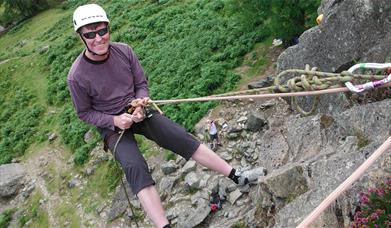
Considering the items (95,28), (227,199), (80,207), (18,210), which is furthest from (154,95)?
(95,28)

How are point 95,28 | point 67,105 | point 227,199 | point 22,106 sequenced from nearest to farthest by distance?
1. point 95,28
2. point 227,199
3. point 67,105
4. point 22,106

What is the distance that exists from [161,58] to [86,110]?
9.43m

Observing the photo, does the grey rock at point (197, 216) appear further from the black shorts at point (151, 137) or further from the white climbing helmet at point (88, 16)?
the white climbing helmet at point (88, 16)

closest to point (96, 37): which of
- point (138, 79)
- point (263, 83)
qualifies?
point (138, 79)

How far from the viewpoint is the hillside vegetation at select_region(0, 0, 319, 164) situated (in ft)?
34.7

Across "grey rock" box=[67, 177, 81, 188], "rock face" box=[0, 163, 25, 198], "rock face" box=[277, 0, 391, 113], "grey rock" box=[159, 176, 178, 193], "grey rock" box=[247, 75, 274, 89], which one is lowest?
"rock face" box=[0, 163, 25, 198]

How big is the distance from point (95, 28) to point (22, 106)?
14.3 metres

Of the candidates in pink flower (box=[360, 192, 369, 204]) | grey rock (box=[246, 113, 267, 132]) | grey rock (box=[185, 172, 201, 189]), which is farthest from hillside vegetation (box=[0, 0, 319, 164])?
pink flower (box=[360, 192, 369, 204])

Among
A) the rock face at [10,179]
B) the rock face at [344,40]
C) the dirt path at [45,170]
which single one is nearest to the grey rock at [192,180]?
the rock face at [344,40]

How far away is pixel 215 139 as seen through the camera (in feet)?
28.7

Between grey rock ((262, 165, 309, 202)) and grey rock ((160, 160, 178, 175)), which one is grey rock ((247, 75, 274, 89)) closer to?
grey rock ((160, 160, 178, 175))

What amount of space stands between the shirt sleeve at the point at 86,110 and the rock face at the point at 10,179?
8.25m

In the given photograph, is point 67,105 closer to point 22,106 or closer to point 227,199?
point 22,106

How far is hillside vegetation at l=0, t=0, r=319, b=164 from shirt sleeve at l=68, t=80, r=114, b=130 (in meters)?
4.67
